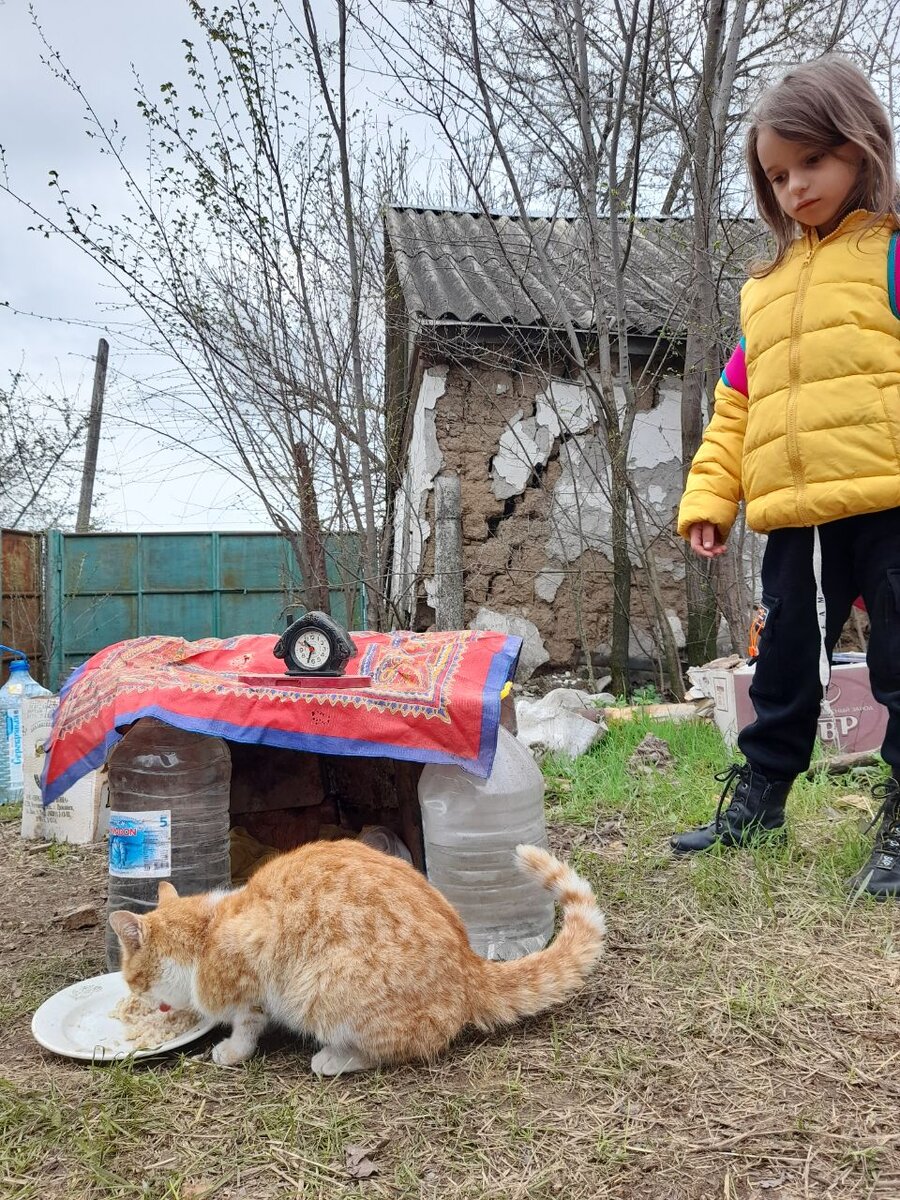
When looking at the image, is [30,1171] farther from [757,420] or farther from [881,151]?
[881,151]

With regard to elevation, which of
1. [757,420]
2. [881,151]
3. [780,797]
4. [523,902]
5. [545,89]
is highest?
[545,89]

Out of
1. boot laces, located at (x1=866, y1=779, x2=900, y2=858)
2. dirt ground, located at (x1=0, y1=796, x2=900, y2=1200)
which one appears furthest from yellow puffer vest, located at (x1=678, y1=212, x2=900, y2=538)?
dirt ground, located at (x1=0, y1=796, x2=900, y2=1200)

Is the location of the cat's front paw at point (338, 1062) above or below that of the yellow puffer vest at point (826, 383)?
below

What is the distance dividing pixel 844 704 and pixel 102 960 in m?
3.33

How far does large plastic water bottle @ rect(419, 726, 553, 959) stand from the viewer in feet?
8.20

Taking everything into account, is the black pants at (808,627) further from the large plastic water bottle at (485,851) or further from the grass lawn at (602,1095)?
the large plastic water bottle at (485,851)

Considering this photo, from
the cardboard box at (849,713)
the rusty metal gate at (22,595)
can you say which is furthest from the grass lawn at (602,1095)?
the rusty metal gate at (22,595)

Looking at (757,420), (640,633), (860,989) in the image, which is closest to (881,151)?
(757,420)

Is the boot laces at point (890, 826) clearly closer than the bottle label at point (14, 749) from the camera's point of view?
Yes

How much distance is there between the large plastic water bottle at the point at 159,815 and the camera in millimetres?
2365

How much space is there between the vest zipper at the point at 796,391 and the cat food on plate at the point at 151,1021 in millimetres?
2050

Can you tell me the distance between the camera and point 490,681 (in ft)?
8.58

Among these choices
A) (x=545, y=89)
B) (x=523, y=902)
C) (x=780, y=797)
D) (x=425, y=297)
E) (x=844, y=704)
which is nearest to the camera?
(x=523, y=902)

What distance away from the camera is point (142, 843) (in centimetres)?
236
